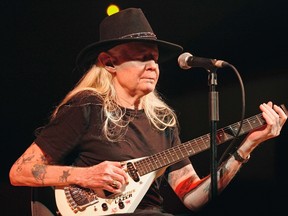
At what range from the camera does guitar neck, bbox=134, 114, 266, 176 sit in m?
2.23

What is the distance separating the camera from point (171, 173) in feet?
8.27

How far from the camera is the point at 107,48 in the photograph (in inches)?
95.0

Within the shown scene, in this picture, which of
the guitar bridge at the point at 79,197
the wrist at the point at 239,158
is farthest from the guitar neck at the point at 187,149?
the guitar bridge at the point at 79,197

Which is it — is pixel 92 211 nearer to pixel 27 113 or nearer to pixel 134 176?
pixel 134 176

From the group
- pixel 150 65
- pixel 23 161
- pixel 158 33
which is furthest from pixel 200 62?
pixel 158 33

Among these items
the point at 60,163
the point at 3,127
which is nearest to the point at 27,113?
the point at 3,127

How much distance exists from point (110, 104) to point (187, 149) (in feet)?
1.42

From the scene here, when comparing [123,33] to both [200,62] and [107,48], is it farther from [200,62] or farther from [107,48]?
[200,62]

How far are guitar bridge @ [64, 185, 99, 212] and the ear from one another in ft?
2.02

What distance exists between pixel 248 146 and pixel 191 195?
0.41 m

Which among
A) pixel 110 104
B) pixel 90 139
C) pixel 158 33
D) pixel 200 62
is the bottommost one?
pixel 90 139

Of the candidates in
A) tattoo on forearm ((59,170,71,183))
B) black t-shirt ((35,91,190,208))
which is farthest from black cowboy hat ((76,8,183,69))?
tattoo on forearm ((59,170,71,183))

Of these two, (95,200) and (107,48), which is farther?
(107,48)

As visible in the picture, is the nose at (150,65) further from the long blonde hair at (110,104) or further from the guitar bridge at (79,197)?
the guitar bridge at (79,197)
